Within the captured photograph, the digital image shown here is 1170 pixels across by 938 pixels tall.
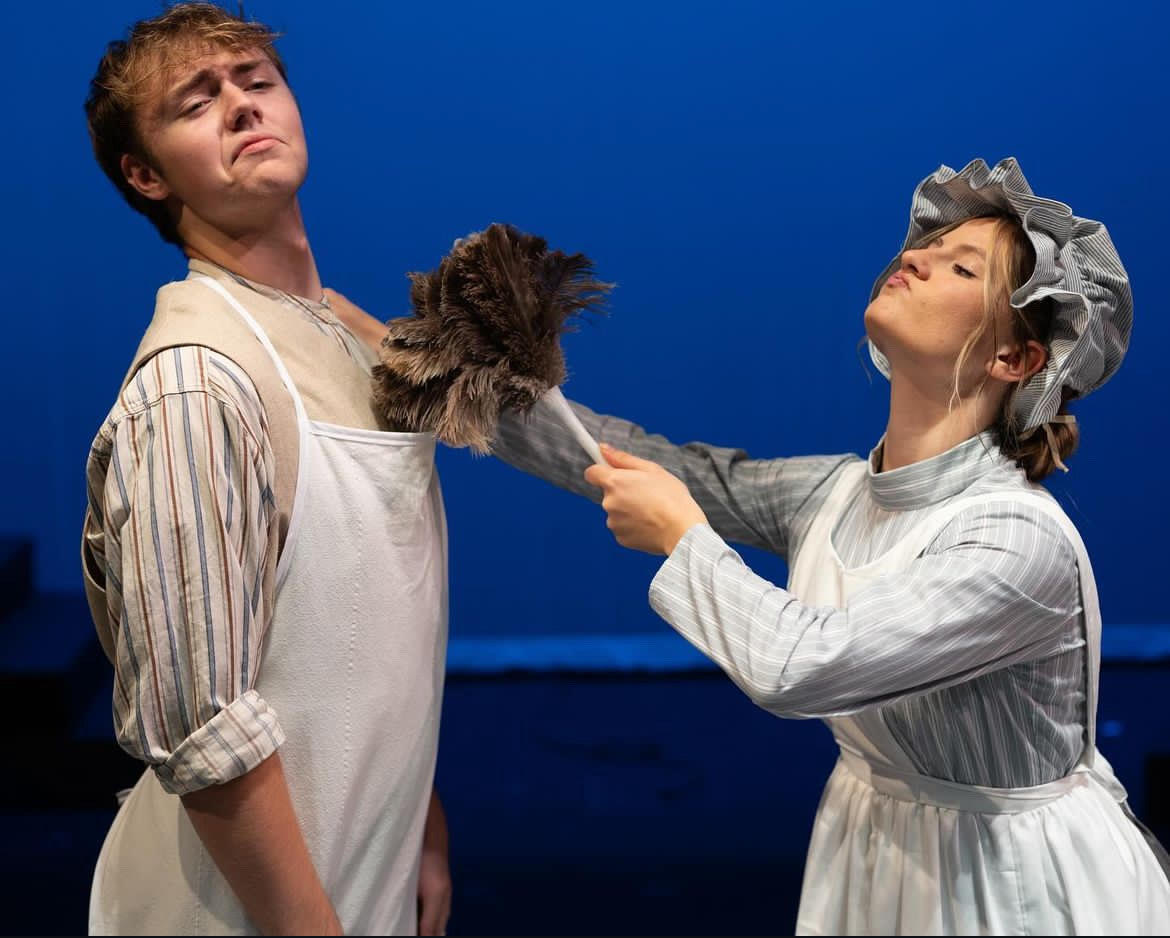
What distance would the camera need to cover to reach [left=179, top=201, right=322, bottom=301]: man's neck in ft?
4.39

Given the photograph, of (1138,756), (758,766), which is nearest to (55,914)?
(758,766)

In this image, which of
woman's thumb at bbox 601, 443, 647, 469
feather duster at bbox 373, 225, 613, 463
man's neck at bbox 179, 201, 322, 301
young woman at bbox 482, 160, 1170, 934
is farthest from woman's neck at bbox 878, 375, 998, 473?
man's neck at bbox 179, 201, 322, 301

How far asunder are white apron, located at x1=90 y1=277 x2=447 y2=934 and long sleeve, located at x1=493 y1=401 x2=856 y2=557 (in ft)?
0.90

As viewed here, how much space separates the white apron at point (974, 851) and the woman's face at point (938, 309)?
0.15 meters

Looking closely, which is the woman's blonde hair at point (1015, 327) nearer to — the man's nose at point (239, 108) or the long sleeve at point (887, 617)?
the long sleeve at point (887, 617)

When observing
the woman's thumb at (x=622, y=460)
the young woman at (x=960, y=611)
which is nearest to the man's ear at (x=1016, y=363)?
the young woman at (x=960, y=611)

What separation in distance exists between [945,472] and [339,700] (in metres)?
0.67

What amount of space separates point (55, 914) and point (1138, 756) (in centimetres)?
205

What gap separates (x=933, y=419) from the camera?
1459mm

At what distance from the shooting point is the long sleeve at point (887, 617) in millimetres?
1248

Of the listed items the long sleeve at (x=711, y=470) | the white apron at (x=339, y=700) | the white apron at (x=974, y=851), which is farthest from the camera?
the long sleeve at (x=711, y=470)

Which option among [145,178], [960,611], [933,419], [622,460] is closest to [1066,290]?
[933,419]

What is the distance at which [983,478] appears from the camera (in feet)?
4.65

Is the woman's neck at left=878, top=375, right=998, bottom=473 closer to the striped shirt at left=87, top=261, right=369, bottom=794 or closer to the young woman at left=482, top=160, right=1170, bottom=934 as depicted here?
the young woman at left=482, top=160, right=1170, bottom=934
